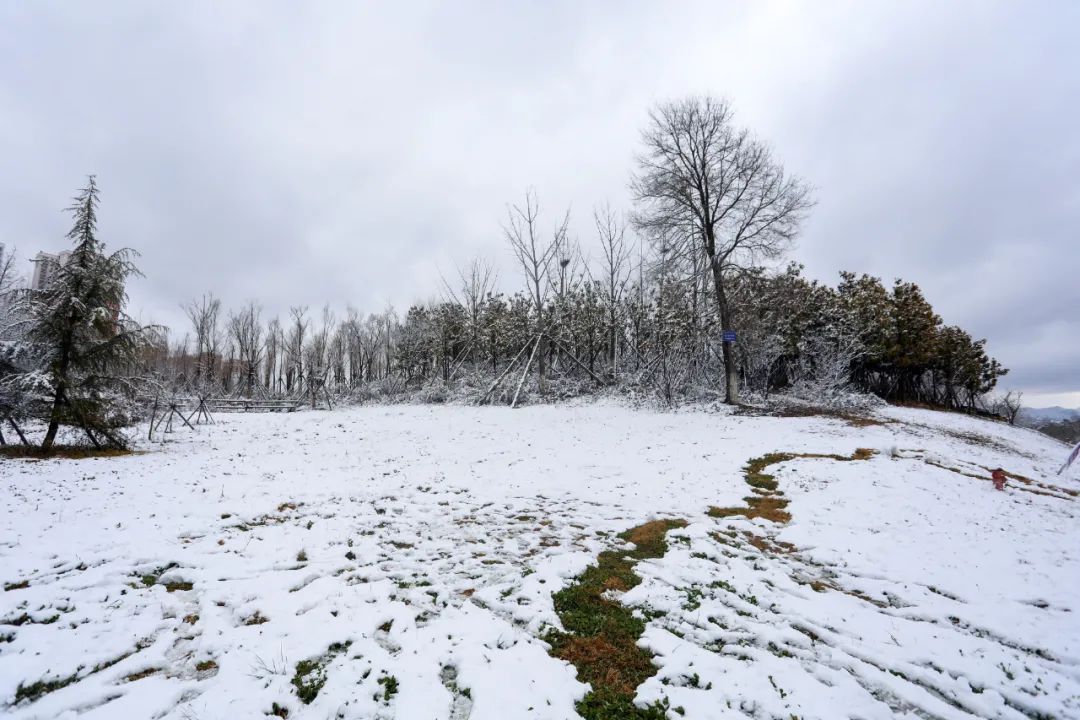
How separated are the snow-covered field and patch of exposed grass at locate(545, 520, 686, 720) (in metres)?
0.13

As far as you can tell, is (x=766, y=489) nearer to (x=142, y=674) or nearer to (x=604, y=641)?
(x=604, y=641)

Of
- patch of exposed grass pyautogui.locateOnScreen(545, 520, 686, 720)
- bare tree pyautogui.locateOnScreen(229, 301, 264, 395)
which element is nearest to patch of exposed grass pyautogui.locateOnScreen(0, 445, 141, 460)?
patch of exposed grass pyautogui.locateOnScreen(545, 520, 686, 720)

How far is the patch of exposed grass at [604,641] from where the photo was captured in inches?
122

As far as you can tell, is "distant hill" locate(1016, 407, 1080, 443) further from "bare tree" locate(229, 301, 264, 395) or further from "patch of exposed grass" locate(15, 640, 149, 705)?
"bare tree" locate(229, 301, 264, 395)

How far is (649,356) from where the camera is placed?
24.7m

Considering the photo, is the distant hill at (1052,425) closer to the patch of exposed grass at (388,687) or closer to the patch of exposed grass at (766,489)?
the patch of exposed grass at (766,489)

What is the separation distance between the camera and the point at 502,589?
187 inches

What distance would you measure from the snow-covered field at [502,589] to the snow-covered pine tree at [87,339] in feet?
7.20

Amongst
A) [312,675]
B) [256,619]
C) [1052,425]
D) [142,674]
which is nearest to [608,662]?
[312,675]

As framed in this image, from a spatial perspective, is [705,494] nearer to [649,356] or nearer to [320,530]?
[320,530]

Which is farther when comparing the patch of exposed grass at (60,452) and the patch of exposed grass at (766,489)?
the patch of exposed grass at (60,452)

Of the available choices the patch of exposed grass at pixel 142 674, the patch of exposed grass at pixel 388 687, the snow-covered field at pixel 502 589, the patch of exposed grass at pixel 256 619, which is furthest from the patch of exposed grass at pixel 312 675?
the patch of exposed grass at pixel 142 674

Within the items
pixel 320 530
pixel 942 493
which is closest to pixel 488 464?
pixel 320 530

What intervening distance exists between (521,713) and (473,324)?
101 ft
